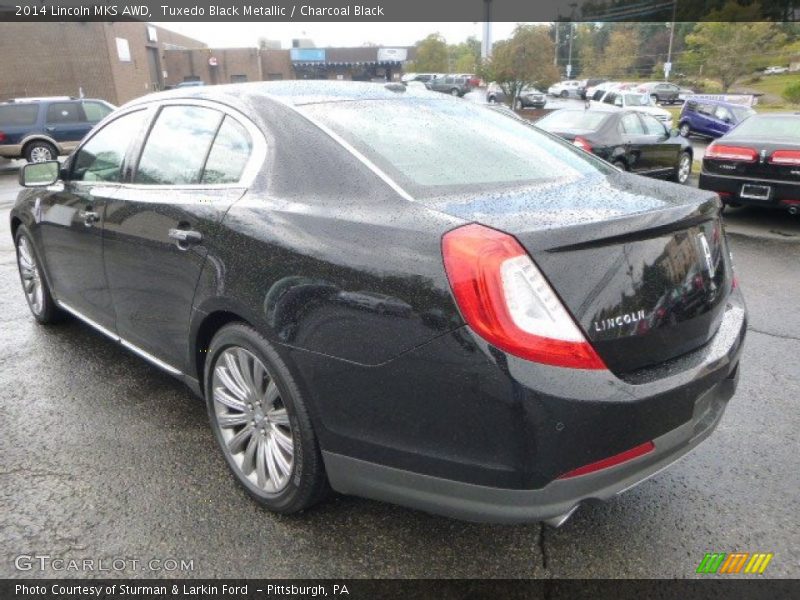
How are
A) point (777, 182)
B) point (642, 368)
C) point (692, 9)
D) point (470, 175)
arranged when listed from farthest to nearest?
point (692, 9)
point (777, 182)
point (470, 175)
point (642, 368)

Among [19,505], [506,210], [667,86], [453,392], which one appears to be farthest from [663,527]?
[667,86]

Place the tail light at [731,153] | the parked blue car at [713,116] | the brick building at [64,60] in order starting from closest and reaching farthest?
the tail light at [731,153] → the parked blue car at [713,116] → the brick building at [64,60]

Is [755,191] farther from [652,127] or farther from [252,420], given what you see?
[252,420]

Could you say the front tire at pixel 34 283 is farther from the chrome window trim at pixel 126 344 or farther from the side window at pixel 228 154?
the side window at pixel 228 154

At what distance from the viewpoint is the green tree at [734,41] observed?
137 feet

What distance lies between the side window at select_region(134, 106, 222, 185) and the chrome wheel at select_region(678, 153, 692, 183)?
10.5 m

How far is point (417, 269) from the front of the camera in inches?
73.8

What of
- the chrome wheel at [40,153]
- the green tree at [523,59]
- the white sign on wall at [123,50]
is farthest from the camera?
the white sign on wall at [123,50]

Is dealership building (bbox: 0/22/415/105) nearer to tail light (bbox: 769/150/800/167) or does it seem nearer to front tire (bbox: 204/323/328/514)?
tail light (bbox: 769/150/800/167)

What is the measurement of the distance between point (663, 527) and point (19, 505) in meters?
2.64

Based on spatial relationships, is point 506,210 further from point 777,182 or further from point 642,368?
point 777,182

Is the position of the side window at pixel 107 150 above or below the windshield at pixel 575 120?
above

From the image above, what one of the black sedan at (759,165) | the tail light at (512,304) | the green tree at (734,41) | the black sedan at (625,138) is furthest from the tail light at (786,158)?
the green tree at (734,41)

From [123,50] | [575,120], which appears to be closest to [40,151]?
A: [575,120]
